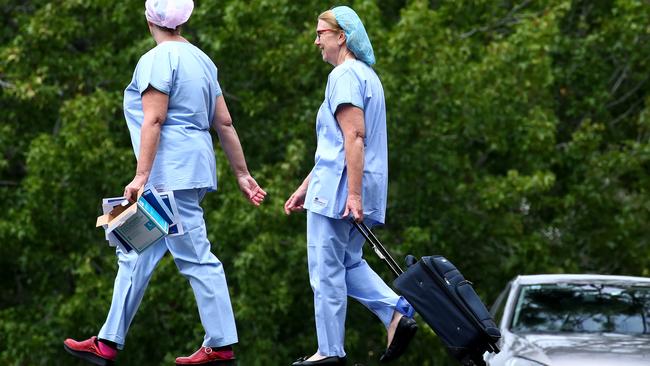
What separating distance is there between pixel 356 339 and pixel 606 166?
386 cm

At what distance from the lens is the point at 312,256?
23.7 ft

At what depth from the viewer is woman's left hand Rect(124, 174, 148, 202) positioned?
6.65 metres

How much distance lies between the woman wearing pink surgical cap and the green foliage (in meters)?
8.29

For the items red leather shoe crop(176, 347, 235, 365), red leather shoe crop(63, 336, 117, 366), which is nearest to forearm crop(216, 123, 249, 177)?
red leather shoe crop(176, 347, 235, 365)

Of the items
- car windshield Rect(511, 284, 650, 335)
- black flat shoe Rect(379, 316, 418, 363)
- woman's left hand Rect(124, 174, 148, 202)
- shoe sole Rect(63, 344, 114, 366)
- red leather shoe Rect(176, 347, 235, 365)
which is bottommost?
car windshield Rect(511, 284, 650, 335)

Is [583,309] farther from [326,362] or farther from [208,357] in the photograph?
[208,357]

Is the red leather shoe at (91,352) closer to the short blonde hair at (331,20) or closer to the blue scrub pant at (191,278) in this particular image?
the blue scrub pant at (191,278)

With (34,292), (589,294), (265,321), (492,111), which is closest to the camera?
(589,294)

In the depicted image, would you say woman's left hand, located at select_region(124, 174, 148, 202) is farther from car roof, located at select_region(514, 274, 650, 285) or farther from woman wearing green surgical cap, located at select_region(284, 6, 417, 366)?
car roof, located at select_region(514, 274, 650, 285)

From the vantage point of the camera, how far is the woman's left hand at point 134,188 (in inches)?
262

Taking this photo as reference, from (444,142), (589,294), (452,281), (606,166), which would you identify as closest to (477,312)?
(452,281)

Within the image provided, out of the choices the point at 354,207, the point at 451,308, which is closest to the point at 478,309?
the point at 451,308

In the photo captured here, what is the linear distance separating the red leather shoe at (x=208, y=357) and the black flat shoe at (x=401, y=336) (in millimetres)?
746

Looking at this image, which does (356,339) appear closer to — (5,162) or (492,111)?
(492,111)
